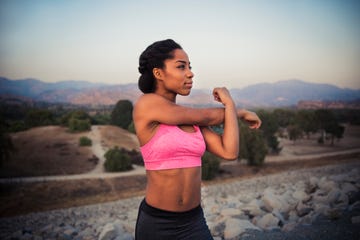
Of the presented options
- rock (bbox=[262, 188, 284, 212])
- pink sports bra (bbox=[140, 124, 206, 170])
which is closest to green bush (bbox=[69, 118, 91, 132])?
rock (bbox=[262, 188, 284, 212])

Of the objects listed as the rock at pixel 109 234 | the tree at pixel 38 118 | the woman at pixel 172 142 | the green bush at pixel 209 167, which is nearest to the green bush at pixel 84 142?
the tree at pixel 38 118

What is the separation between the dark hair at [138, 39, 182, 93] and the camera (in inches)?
80.8

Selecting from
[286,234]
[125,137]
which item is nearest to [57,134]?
[125,137]

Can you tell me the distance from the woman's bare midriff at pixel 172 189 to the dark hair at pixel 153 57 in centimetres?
63

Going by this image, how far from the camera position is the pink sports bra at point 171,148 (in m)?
1.88

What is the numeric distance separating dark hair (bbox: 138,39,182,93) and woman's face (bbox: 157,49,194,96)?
37mm

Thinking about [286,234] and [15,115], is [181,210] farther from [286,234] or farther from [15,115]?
[15,115]

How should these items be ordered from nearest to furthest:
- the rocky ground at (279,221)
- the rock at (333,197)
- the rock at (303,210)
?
the rocky ground at (279,221), the rock at (303,210), the rock at (333,197)

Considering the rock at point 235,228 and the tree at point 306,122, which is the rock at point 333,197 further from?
the tree at point 306,122

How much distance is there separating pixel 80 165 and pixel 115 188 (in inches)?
317

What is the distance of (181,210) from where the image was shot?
1974 millimetres

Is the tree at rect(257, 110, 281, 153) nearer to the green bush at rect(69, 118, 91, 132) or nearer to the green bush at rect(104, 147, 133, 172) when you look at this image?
the green bush at rect(104, 147, 133, 172)

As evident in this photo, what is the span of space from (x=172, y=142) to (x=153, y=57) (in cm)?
62

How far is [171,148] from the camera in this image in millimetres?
1880
